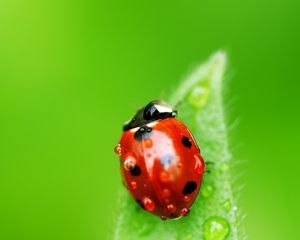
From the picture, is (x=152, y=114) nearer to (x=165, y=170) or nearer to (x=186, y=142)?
(x=186, y=142)

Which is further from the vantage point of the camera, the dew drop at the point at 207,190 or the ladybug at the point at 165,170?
the ladybug at the point at 165,170

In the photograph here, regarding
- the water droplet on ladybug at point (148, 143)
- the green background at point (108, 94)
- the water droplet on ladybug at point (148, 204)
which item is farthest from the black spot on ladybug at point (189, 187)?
the green background at point (108, 94)

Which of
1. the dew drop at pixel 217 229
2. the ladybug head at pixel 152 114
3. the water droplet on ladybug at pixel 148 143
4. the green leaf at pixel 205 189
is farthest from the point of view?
the ladybug head at pixel 152 114

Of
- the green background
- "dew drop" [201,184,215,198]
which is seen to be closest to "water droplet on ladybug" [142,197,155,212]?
"dew drop" [201,184,215,198]

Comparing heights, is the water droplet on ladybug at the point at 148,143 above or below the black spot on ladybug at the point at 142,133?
below

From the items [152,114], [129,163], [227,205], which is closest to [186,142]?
[129,163]

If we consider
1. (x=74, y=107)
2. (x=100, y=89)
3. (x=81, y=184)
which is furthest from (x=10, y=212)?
(x=100, y=89)

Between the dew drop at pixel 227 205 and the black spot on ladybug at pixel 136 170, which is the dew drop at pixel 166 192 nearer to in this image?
the black spot on ladybug at pixel 136 170

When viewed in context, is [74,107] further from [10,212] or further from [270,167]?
[270,167]
